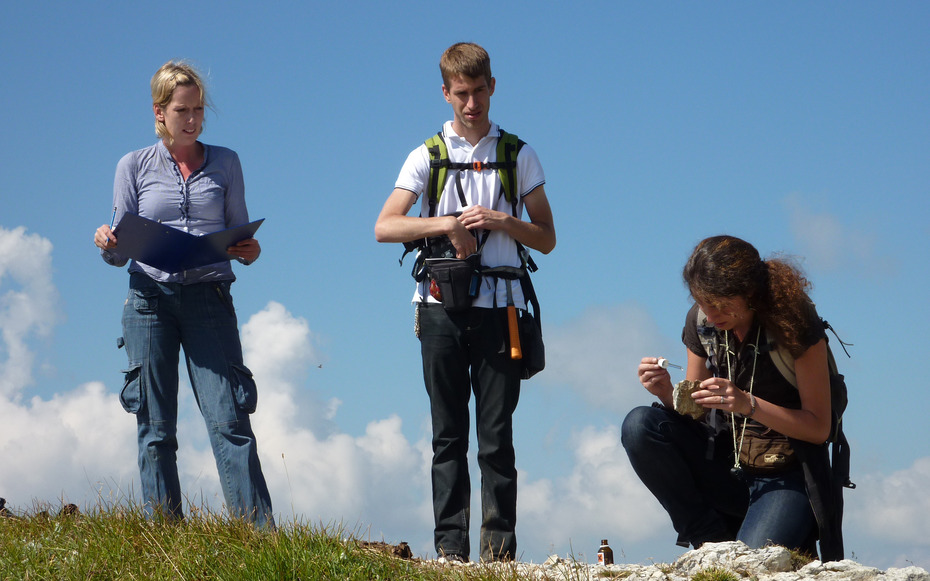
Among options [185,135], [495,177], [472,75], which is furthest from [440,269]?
[185,135]

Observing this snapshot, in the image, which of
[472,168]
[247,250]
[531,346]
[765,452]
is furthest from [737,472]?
[247,250]

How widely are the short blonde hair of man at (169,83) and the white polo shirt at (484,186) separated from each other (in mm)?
1391


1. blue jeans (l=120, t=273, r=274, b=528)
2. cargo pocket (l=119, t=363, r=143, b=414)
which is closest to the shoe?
blue jeans (l=120, t=273, r=274, b=528)

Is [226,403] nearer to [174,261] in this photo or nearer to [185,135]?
[174,261]

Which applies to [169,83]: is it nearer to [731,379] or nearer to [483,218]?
[483,218]

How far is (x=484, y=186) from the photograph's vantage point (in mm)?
6621

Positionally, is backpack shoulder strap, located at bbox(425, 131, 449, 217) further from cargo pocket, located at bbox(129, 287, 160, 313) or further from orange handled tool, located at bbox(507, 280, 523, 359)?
cargo pocket, located at bbox(129, 287, 160, 313)

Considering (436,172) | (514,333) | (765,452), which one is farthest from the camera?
(436,172)

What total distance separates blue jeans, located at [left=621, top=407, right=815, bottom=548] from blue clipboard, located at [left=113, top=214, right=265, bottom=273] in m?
2.63

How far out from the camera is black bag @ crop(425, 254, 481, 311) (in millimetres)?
6348

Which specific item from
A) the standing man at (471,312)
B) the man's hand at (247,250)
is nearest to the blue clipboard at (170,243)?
the man's hand at (247,250)

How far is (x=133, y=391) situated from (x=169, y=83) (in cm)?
190

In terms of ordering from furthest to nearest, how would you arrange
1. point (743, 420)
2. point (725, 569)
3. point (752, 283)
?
point (743, 420) < point (752, 283) < point (725, 569)

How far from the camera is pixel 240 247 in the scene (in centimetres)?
653
